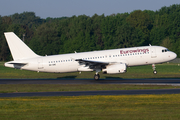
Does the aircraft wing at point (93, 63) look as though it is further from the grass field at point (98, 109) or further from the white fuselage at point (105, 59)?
the grass field at point (98, 109)

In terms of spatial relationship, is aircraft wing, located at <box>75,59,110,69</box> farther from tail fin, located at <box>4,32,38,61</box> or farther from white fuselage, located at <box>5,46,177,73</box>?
tail fin, located at <box>4,32,38,61</box>

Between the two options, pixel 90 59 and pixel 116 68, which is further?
pixel 90 59

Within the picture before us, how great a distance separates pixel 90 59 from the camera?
138 ft

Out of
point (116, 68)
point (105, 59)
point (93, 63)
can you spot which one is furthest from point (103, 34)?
point (116, 68)

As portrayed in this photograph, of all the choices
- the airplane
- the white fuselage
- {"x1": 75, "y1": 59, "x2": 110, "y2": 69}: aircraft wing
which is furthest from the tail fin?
{"x1": 75, "y1": 59, "x2": 110, "y2": 69}: aircraft wing

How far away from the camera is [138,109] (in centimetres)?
1917

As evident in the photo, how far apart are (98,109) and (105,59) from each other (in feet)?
75.2

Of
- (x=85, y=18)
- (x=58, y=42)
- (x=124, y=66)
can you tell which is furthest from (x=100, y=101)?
(x=85, y=18)

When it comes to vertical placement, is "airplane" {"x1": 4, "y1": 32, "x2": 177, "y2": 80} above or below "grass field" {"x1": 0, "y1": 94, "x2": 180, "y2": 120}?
above

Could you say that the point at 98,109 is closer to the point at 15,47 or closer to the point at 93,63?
the point at 93,63

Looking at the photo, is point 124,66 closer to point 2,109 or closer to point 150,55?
point 150,55

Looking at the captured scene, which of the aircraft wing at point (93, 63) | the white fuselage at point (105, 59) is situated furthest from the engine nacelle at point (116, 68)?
the white fuselage at point (105, 59)

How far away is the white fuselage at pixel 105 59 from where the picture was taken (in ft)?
136

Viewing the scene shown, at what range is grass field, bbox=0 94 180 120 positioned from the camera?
17078mm
